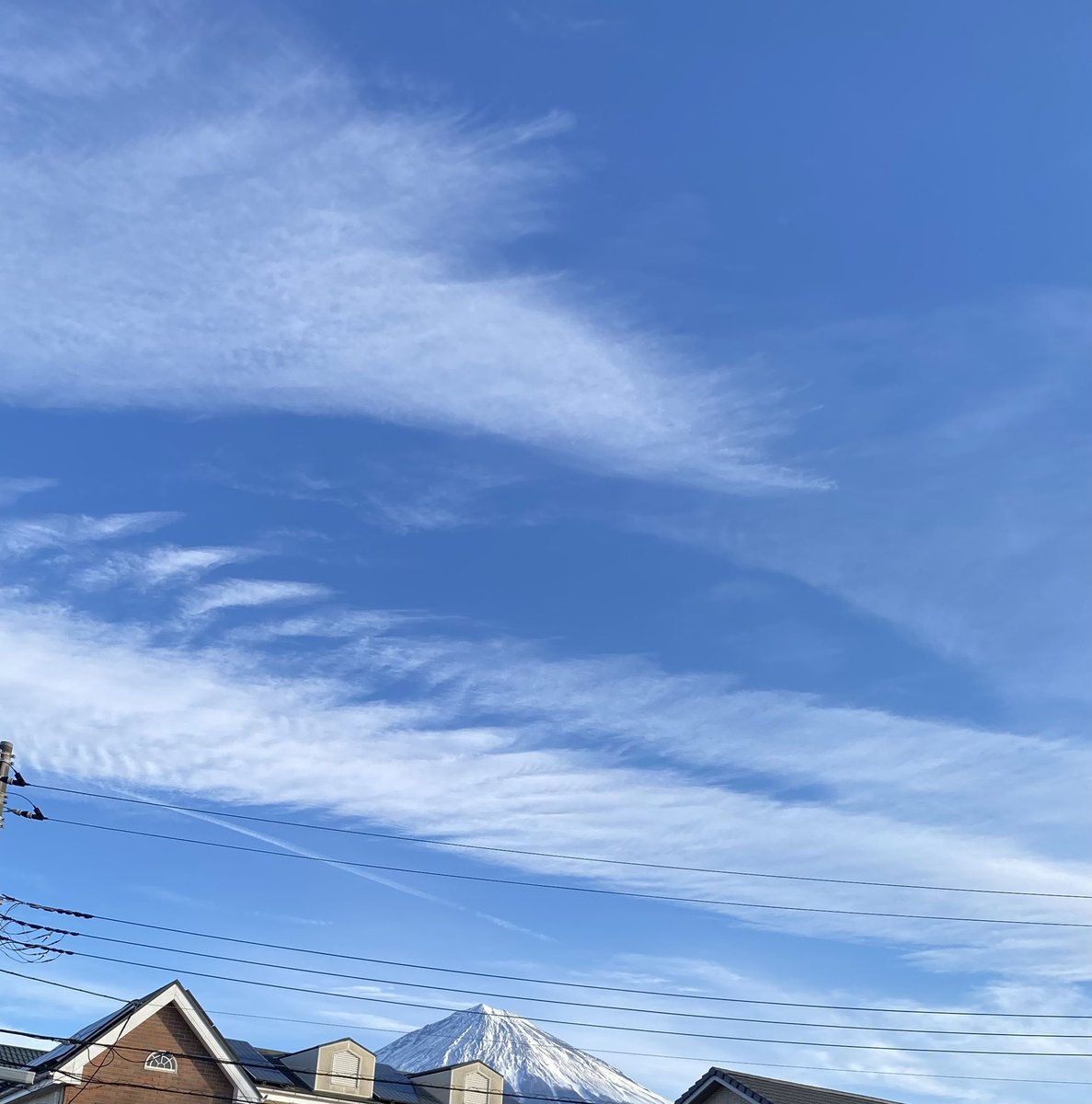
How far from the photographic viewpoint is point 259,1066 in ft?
155

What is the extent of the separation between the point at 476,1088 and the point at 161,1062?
17.2m

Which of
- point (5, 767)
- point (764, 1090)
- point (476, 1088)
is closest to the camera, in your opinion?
point (5, 767)

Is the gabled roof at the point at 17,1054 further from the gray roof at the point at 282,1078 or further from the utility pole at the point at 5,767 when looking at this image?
the utility pole at the point at 5,767

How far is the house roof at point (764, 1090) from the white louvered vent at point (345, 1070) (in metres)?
14.5

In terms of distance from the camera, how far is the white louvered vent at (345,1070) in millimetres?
48906

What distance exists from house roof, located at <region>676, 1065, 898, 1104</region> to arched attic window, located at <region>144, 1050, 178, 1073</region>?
62.6 feet

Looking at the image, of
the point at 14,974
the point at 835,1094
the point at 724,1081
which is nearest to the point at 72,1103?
the point at 14,974

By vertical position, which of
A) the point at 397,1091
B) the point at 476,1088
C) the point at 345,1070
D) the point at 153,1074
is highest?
the point at 345,1070

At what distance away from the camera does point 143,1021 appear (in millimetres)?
41781

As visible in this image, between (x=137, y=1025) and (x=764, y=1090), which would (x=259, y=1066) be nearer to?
(x=137, y=1025)

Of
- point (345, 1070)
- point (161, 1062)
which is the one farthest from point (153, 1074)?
point (345, 1070)

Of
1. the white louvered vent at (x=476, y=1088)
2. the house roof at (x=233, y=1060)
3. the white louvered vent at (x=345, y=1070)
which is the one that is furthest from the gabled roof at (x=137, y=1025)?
the white louvered vent at (x=476, y=1088)

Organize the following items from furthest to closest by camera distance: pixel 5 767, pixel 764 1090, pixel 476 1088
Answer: pixel 476 1088, pixel 764 1090, pixel 5 767

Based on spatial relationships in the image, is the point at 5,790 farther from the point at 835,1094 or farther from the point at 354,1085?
the point at 835,1094
